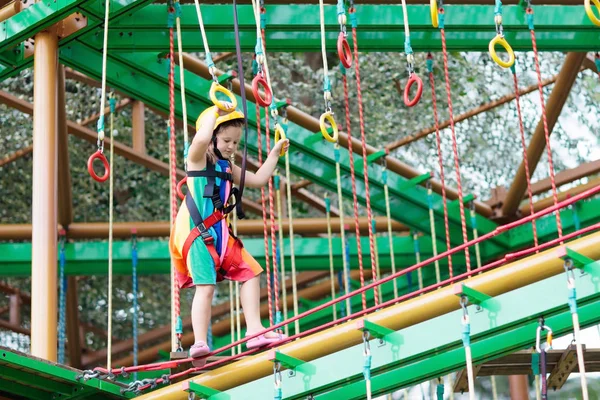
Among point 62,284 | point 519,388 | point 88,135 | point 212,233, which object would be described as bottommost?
point 212,233

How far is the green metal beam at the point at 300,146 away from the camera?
8.02m

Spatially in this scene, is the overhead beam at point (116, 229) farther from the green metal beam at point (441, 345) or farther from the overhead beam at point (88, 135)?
the green metal beam at point (441, 345)

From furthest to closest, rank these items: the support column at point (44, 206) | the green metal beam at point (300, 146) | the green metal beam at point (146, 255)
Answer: the green metal beam at point (146, 255), the green metal beam at point (300, 146), the support column at point (44, 206)

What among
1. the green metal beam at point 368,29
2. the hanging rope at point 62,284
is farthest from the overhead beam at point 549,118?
the hanging rope at point 62,284

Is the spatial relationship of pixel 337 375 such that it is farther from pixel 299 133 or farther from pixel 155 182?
pixel 155 182

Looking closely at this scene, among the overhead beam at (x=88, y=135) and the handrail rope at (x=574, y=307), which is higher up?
the overhead beam at (x=88, y=135)

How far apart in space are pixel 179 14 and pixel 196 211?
5.30ft

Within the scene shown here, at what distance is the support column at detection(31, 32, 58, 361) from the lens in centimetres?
677

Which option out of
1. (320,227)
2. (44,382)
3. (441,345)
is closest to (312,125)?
(320,227)

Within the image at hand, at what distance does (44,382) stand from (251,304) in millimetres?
1071

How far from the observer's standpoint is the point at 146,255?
9.91 meters

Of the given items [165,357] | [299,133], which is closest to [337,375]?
[299,133]

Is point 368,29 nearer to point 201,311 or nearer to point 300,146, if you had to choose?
point 300,146

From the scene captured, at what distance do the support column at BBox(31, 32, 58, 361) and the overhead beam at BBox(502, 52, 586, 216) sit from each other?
369 cm
